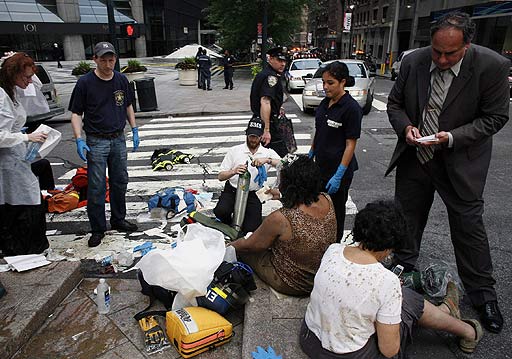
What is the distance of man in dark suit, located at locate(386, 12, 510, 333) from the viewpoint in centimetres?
269

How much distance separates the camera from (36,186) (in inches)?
146

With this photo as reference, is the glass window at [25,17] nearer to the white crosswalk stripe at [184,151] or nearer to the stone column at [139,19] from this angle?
the stone column at [139,19]

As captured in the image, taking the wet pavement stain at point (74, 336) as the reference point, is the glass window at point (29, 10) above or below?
above

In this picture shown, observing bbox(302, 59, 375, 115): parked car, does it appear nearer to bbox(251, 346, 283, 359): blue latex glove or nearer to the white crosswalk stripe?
the white crosswalk stripe

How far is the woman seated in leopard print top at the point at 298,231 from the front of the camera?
8.88 feet

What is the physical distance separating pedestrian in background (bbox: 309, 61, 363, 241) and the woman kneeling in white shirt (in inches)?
51.4

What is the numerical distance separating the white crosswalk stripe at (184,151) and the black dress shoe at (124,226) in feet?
1.52

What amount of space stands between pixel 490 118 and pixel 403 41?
142 feet

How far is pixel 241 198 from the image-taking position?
425cm

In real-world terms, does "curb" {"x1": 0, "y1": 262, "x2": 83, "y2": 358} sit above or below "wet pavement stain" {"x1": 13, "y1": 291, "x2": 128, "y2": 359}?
above

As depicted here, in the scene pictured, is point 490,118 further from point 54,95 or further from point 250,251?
point 54,95

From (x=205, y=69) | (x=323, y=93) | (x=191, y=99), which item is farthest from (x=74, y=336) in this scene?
(x=205, y=69)

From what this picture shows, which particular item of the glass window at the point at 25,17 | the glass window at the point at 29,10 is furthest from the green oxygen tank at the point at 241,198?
the glass window at the point at 25,17

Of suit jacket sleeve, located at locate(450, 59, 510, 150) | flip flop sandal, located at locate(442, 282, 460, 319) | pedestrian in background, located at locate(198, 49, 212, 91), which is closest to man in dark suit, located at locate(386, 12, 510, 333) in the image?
suit jacket sleeve, located at locate(450, 59, 510, 150)
